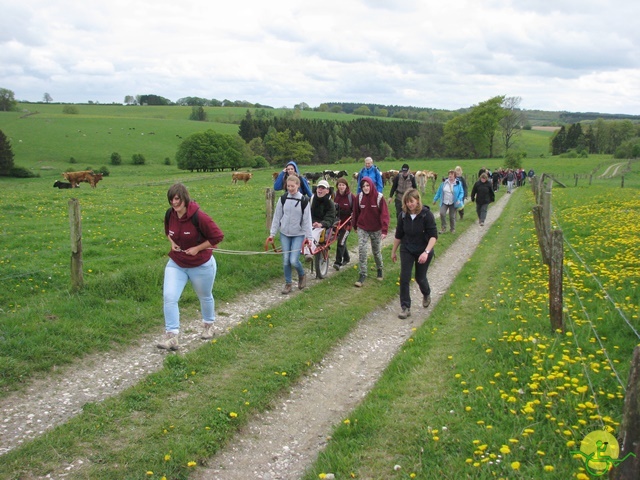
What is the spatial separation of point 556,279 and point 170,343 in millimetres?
5162

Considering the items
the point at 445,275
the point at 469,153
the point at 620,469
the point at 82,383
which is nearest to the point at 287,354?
the point at 82,383

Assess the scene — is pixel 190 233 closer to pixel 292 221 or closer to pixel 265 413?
pixel 265 413

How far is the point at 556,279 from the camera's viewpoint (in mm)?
6316

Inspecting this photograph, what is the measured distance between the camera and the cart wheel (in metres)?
10.5

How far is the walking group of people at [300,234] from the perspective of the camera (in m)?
6.54

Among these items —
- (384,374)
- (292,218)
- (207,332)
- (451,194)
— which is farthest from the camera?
(451,194)

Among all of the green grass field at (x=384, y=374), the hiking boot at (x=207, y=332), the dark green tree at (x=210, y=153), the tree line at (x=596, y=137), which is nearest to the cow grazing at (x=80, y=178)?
the green grass field at (x=384, y=374)

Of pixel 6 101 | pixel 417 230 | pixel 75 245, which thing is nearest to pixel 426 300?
pixel 417 230

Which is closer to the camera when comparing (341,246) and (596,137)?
(341,246)

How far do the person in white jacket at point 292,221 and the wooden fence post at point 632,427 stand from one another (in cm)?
663

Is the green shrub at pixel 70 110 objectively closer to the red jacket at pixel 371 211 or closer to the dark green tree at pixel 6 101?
the dark green tree at pixel 6 101

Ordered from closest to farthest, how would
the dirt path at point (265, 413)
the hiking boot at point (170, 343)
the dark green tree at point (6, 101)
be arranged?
the dirt path at point (265, 413) → the hiking boot at point (170, 343) → the dark green tree at point (6, 101)

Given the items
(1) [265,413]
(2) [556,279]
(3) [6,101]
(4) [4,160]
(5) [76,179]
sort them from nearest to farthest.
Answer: (1) [265,413] → (2) [556,279] → (5) [76,179] → (4) [4,160] → (3) [6,101]

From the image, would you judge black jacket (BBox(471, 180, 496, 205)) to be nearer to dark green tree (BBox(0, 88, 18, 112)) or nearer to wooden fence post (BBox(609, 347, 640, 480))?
wooden fence post (BBox(609, 347, 640, 480))
